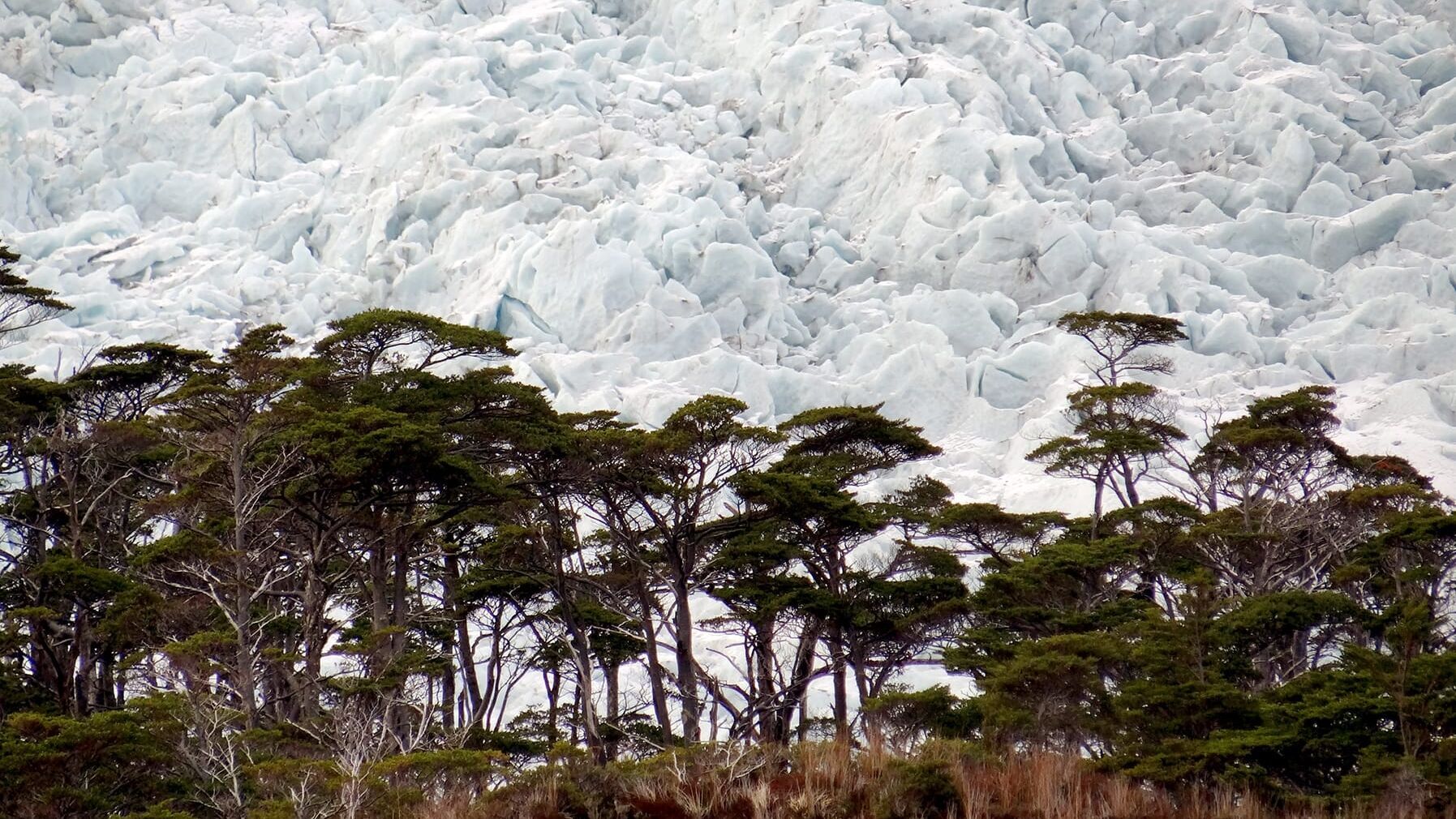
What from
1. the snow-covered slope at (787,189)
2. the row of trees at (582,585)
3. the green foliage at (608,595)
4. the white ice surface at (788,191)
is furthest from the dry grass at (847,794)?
the snow-covered slope at (787,189)

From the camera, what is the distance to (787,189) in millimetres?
57469

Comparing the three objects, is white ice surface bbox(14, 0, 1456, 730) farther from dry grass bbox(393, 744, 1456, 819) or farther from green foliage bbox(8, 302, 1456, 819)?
dry grass bbox(393, 744, 1456, 819)

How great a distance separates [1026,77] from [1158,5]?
15995 millimetres

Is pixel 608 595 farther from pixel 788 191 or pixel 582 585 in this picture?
pixel 788 191

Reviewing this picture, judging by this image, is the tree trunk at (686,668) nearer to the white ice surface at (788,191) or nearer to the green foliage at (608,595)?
the green foliage at (608,595)

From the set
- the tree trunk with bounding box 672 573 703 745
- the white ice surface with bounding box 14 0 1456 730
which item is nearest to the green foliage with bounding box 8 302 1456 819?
the tree trunk with bounding box 672 573 703 745

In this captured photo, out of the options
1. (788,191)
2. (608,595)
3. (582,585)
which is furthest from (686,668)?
(788,191)

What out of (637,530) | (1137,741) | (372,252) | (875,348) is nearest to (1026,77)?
(875,348)

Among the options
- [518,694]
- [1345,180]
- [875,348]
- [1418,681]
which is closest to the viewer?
[1418,681]

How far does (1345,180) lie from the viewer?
175ft

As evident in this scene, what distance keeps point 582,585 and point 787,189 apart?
43.3 metres

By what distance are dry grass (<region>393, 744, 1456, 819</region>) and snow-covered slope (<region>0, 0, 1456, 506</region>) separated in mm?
27178

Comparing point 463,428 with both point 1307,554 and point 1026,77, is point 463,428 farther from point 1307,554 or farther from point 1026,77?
point 1026,77

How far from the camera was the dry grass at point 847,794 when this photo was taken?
6734mm
